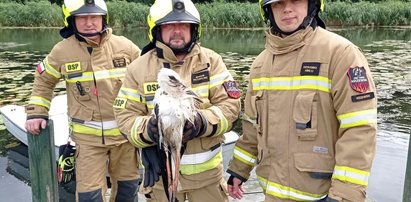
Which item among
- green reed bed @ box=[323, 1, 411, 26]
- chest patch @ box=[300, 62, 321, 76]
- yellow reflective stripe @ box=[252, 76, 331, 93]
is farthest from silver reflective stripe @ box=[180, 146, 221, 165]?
green reed bed @ box=[323, 1, 411, 26]

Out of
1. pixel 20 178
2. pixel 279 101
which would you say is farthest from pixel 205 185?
pixel 20 178

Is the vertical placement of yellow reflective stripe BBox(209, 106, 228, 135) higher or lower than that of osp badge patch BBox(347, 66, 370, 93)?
lower

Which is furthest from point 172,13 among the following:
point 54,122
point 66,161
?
point 54,122

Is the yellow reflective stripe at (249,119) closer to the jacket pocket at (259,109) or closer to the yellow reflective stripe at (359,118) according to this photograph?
the jacket pocket at (259,109)

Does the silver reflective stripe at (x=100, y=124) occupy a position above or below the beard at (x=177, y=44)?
below

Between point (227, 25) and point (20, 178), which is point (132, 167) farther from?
point (227, 25)

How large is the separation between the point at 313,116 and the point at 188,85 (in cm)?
95

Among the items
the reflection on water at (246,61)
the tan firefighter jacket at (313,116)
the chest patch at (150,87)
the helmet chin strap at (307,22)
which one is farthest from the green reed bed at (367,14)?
the tan firefighter jacket at (313,116)

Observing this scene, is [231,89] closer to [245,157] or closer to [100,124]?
[245,157]

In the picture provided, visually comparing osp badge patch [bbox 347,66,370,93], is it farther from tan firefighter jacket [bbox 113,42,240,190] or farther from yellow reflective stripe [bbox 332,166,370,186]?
tan firefighter jacket [bbox 113,42,240,190]

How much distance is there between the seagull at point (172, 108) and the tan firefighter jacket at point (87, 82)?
149cm

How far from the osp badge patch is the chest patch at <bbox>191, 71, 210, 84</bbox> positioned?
1.06 meters

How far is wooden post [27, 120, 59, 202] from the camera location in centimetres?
365

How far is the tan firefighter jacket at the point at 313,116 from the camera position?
83.4 inches
